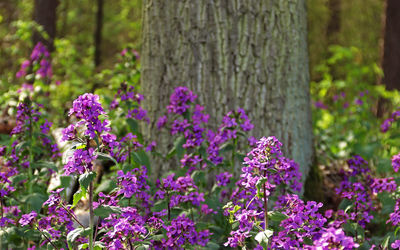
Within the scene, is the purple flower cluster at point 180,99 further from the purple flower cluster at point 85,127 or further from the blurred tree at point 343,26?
the blurred tree at point 343,26

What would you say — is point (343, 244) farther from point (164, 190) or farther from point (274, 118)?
point (274, 118)

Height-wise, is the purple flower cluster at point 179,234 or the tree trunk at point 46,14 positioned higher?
the tree trunk at point 46,14

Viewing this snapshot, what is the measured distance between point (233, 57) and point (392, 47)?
21.1ft

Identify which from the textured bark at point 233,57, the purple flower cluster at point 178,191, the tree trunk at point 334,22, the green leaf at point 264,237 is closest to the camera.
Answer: the green leaf at point 264,237

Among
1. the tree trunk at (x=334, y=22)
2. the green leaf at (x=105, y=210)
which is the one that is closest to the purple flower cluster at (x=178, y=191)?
the green leaf at (x=105, y=210)

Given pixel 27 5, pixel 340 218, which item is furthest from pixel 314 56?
pixel 340 218

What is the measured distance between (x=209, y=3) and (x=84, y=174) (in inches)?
89.7

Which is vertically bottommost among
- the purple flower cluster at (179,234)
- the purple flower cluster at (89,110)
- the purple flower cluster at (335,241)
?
the purple flower cluster at (179,234)

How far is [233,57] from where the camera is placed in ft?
13.8

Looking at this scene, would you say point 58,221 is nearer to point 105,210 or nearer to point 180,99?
point 105,210

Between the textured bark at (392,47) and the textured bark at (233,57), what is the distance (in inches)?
222

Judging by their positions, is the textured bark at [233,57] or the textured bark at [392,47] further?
the textured bark at [392,47]

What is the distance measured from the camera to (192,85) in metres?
4.25

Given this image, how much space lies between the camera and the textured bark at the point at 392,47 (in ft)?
30.8
